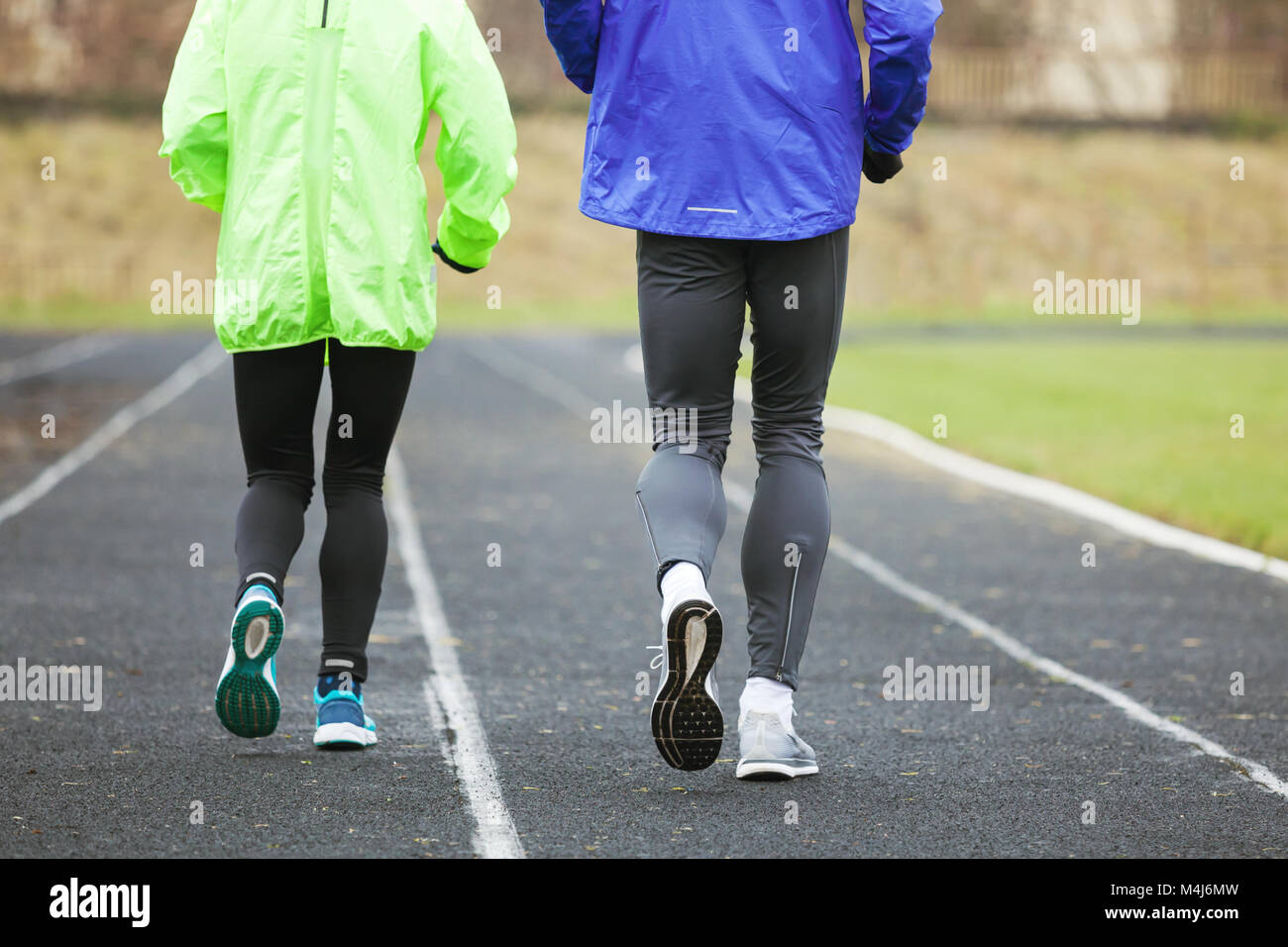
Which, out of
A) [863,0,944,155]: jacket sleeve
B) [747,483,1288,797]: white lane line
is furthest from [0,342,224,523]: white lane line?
[863,0,944,155]: jacket sleeve

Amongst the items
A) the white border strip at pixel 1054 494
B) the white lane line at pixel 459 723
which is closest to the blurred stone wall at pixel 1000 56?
the white border strip at pixel 1054 494

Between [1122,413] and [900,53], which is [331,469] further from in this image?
[1122,413]

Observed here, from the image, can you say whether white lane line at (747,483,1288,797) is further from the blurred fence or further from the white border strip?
the blurred fence

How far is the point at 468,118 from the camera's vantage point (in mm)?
4457

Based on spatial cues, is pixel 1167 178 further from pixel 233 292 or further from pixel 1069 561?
pixel 233 292

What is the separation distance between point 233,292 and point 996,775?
2.31 meters

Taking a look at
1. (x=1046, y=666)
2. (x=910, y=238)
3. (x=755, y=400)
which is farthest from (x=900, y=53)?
(x=910, y=238)

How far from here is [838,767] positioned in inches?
179

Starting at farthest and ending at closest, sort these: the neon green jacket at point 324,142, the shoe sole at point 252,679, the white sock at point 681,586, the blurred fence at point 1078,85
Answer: the blurred fence at point 1078,85 < the neon green jacket at point 324,142 < the shoe sole at point 252,679 < the white sock at point 681,586

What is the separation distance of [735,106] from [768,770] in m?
1.60

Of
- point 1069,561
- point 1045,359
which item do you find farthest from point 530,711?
point 1045,359

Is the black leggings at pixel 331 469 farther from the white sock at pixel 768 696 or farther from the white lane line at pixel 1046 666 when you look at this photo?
the white lane line at pixel 1046 666

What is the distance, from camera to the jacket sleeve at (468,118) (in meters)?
4.45

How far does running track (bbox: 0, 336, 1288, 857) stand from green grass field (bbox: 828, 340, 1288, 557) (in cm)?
106
